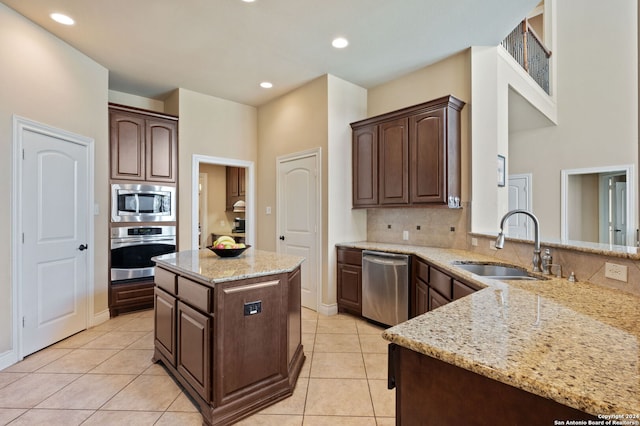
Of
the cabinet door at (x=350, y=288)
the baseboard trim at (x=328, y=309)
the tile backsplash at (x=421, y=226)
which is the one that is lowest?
the baseboard trim at (x=328, y=309)

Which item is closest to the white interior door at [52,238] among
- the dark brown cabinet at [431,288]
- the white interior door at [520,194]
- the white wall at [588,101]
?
the dark brown cabinet at [431,288]

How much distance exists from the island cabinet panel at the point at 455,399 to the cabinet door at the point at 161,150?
3910mm

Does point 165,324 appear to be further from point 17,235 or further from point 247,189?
point 247,189

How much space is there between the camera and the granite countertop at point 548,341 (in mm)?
672

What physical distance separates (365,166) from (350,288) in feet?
5.07

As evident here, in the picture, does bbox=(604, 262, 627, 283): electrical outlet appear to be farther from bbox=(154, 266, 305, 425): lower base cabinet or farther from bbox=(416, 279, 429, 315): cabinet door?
bbox=(154, 266, 305, 425): lower base cabinet

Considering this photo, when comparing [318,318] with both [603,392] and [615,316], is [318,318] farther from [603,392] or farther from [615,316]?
[603,392]

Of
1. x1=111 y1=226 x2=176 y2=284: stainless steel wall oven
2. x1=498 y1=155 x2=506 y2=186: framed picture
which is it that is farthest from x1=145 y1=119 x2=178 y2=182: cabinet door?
x1=498 y1=155 x2=506 y2=186: framed picture

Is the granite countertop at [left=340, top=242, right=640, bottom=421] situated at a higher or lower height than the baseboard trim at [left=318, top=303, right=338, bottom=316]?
higher

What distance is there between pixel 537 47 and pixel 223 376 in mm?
6129

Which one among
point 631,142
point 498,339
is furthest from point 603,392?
point 631,142

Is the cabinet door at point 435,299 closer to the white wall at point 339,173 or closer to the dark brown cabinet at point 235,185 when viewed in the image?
the white wall at point 339,173

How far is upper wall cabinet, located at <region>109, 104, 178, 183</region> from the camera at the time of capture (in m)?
3.70

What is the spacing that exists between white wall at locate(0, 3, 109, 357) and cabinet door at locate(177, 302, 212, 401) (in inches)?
66.0
